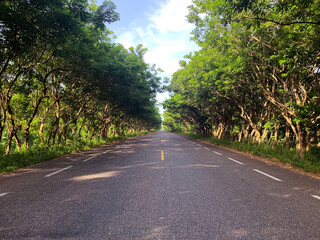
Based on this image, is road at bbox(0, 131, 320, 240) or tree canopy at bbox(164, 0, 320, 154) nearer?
road at bbox(0, 131, 320, 240)

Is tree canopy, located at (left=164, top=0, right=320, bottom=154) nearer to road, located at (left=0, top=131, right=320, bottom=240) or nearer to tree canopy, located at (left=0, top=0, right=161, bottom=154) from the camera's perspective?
road, located at (left=0, top=131, right=320, bottom=240)

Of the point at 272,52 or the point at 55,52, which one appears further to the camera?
the point at 272,52

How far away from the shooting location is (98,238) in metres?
2.55

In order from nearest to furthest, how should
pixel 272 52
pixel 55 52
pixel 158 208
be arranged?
pixel 158 208 → pixel 55 52 → pixel 272 52

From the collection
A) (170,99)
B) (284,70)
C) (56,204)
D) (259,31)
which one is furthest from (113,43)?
(170,99)

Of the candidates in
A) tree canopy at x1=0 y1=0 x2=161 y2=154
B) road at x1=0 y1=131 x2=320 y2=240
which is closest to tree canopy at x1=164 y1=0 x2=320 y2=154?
road at x1=0 y1=131 x2=320 y2=240

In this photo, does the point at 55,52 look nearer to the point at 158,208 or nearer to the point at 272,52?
the point at 158,208

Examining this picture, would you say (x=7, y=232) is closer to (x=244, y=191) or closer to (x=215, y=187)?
(x=215, y=187)

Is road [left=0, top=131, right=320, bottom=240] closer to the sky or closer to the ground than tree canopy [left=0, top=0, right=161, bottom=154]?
closer to the ground

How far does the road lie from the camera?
2715 mm

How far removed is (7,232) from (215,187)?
4228mm

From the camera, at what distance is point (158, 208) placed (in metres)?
3.50

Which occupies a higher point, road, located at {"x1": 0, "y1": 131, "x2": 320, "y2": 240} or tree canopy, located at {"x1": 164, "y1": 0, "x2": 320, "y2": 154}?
tree canopy, located at {"x1": 164, "y1": 0, "x2": 320, "y2": 154}

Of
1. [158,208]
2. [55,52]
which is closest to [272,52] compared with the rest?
[158,208]
